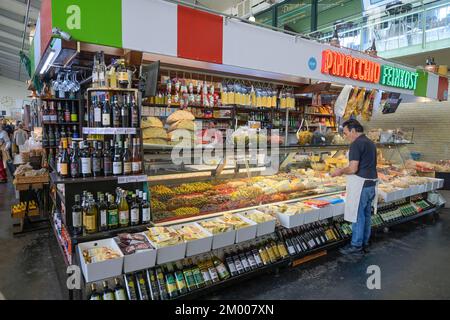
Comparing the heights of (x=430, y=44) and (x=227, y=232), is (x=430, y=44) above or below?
above

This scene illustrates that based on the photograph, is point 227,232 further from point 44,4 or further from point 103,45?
point 44,4

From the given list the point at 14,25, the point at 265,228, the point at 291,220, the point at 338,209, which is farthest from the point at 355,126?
the point at 14,25

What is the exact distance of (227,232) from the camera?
300cm

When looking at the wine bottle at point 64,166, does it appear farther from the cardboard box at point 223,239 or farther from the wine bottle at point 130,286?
the cardboard box at point 223,239

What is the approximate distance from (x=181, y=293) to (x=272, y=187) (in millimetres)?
1909

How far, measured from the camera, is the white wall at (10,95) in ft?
81.8

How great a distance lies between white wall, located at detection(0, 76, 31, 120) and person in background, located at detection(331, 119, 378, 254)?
2754 cm

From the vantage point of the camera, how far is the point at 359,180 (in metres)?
4.09

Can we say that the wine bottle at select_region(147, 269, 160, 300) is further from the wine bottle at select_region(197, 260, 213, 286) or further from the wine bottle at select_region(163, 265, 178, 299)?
the wine bottle at select_region(197, 260, 213, 286)

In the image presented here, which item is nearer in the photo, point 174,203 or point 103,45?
point 103,45

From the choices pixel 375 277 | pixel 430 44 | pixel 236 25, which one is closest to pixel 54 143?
pixel 236 25

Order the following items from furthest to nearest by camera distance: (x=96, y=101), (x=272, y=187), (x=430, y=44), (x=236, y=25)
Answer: (x=430, y=44)
(x=272, y=187)
(x=236, y=25)
(x=96, y=101)

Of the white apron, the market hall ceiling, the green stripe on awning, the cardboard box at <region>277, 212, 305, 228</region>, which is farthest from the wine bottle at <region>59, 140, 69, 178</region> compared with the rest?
the green stripe on awning

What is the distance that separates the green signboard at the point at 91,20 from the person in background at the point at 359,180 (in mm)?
3107
